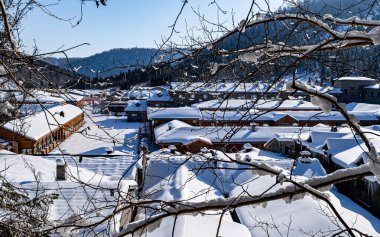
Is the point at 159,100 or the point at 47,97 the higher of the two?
the point at 47,97

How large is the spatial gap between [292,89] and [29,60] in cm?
142

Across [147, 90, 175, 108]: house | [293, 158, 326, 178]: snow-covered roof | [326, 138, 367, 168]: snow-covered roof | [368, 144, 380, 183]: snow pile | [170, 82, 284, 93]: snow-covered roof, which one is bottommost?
[293, 158, 326, 178]: snow-covered roof

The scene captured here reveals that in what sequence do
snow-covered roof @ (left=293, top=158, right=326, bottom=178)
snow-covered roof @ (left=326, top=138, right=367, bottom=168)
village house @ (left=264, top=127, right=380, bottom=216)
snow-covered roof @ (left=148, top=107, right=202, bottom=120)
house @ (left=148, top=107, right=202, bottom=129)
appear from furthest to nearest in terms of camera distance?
1. snow-covered roof @ (left=148, top=107, right=202, bottom=120)
2. house @ (left=148, top=107, right=202, bottom=129)
3. snow-covered roof @ (left=326, top=138, right=367, bottom=168)
4. snow-covered roof @ (left=293, top=158, right=326, bottom=178)
5. village house @ (left=264, top=127, right=380, bottom=216)

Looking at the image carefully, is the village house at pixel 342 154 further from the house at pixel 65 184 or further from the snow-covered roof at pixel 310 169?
the house at pixel 65 184

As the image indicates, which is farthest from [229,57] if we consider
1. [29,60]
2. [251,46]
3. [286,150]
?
[286,150]

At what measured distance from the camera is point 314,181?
247cm

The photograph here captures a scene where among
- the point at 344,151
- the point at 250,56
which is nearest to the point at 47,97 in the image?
the point at 250,56

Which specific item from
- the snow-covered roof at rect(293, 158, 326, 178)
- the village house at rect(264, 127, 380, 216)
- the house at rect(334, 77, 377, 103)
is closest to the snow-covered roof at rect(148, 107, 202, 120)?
the village house at rect(264, 127, 380, 216)

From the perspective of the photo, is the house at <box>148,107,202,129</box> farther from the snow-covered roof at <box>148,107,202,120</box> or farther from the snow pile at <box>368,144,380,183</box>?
the snow pile at <box>368,144,380,183</box>

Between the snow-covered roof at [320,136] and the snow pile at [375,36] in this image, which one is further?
the snow-covered roof at [320,136]

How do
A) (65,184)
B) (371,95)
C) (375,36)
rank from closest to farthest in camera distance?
(375,36) < (65,184) < (371,95)

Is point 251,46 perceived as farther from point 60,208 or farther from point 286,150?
point 286,150

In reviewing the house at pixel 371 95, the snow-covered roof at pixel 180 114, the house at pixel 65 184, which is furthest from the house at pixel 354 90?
the house at pixel 65 184

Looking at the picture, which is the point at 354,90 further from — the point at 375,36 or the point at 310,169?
the point at 375,36
